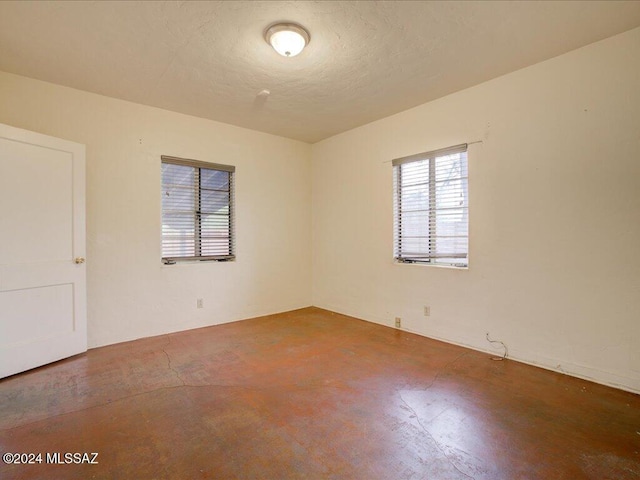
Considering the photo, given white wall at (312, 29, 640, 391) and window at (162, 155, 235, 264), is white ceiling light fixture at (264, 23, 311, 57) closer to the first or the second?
white wall at (312, 29, 640, 391)

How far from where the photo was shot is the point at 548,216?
9.61 feet

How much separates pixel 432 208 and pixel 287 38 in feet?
8.02

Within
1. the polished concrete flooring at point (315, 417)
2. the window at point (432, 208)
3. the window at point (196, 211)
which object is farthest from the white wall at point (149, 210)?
the window at point (432, 208)

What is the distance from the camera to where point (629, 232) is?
8.29ft

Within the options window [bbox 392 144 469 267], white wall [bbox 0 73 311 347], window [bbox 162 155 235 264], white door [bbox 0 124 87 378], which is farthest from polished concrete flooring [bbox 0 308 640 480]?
window [bbox 162 155 235 264]

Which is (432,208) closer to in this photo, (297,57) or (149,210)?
(297,57)

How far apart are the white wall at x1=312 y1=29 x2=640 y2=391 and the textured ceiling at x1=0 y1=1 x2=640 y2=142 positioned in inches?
11.0

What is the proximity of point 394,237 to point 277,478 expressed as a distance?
10.2 ft

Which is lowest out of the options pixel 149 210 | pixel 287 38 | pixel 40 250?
pixel 40 250

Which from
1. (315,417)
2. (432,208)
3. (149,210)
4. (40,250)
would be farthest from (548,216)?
(40,250)

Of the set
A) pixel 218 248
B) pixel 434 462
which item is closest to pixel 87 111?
pixel 218 248

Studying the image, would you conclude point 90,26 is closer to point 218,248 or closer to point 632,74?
point 218,248

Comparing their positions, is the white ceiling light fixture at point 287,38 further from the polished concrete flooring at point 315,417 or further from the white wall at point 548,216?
the polished concrete flooring at point 315,417

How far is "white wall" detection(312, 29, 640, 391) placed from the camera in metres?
2.56
